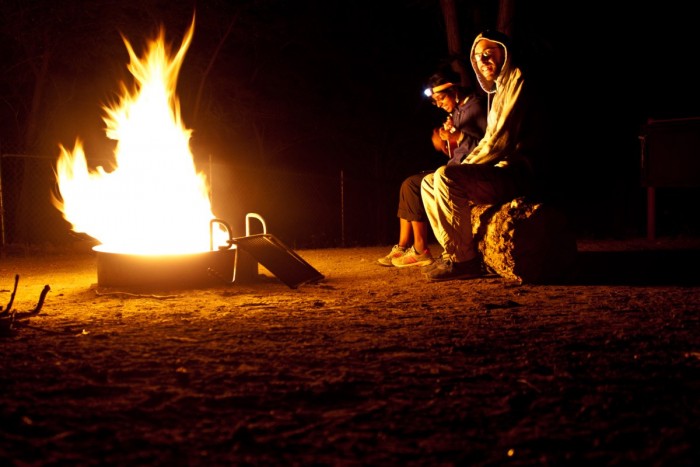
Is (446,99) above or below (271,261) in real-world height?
above

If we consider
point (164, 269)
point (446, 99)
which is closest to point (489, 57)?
point (446, 99)

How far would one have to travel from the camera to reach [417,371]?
9.69 ft

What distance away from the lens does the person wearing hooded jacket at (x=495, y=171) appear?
5.55m

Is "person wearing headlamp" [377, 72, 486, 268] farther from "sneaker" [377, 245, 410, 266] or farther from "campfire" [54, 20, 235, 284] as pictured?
"campfire" [54, 20, 235, 284]

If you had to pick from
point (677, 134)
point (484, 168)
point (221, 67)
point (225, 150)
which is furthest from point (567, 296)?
point (225, 150)

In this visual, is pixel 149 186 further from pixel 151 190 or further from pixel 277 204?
pixel 277 204

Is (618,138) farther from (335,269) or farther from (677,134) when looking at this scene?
(335,269)

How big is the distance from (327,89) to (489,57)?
16819 millimetres

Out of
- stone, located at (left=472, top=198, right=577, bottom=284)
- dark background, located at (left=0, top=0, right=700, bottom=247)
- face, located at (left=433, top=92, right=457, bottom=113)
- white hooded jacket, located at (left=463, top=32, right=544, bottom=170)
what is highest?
dark background, located at (left=0, top=0, right=700, bottom=247)

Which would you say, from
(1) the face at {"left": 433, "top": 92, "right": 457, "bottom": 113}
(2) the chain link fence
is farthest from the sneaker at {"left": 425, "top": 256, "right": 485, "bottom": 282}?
(2) the chain link fence

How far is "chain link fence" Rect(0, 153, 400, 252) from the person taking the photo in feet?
36.8

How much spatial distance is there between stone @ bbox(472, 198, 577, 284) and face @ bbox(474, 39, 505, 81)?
1219mm

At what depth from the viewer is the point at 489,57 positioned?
5891mm

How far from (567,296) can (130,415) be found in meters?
3.26
